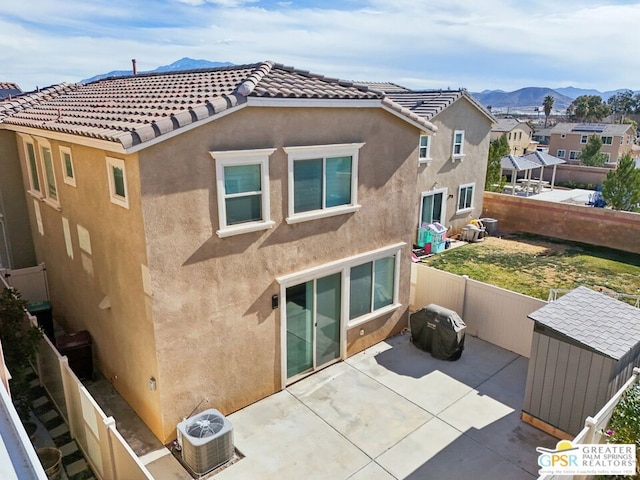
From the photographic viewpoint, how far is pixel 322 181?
991cm

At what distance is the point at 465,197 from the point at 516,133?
134 ft

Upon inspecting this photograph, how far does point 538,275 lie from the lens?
18.0 meters

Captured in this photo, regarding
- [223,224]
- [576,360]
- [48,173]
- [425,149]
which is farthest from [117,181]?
[425,149]

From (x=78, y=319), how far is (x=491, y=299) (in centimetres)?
1084

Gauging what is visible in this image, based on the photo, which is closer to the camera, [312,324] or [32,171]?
[312,324]

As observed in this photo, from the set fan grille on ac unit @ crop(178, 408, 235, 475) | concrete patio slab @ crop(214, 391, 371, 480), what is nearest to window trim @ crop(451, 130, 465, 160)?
concrete patio slab @ crop(214, 391, 371, 480)

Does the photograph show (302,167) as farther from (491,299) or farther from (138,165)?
Result: (491,299)

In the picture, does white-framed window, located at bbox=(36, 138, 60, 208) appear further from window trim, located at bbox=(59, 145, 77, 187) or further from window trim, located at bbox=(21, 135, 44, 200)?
window trim, located at bbox=(59, 145, 77, 187)

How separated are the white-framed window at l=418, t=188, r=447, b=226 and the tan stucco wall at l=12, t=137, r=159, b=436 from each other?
1517 centimetres

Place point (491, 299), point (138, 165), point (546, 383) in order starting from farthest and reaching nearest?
point (491, 299) < point (546, 383) < point (138, 165)

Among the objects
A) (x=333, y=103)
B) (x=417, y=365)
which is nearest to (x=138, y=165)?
(x=333, y=103)

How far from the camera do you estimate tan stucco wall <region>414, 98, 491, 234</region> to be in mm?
21516

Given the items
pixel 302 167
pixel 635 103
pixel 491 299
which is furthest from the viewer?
pixel 635 103

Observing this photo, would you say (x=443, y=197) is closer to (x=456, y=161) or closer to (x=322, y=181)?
(x=456, y=161)
